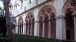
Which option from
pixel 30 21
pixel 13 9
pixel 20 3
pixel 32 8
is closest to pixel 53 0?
pixel 32 8

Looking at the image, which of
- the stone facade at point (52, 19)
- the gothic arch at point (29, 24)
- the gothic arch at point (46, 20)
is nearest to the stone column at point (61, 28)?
the stone facade at point (52, 19)

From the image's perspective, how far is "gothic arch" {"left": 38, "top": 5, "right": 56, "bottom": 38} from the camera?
69.6 feet

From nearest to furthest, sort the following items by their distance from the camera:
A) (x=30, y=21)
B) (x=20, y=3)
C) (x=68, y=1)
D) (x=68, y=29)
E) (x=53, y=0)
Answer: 1. (x=68, y=1)
2. (x=53, y=0)
3. (x=68, y=29)
4. (x=30, y=21)
5. (x=20, y=3)

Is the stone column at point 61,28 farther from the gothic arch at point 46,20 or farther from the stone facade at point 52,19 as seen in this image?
the gothic arch at point 46,20

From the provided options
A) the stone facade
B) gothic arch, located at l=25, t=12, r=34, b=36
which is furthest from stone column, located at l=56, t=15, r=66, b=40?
gothic arch, located at l=25, t=12, r=34, b=36

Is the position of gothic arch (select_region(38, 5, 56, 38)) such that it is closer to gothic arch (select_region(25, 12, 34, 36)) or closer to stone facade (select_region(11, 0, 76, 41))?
stone facade (select_region(11, 0, 76, 41))

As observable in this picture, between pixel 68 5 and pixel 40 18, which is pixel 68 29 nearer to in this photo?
pixel 40 18

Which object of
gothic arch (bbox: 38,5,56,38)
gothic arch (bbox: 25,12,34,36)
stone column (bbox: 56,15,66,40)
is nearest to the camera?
stone column (bbox: 56,15,66,40)

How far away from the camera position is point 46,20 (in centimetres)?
2323

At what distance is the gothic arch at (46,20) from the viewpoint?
69.6ft

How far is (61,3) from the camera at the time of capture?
713 inches

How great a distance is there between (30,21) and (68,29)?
28.6 feet

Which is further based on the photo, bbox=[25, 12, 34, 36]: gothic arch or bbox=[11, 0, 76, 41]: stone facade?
bbox=[25, 12, 34, 36]: gothic arch

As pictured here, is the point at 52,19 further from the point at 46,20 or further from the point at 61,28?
the point at 61,28
